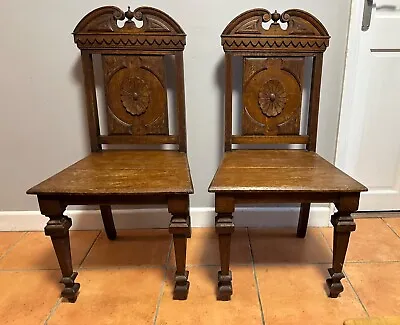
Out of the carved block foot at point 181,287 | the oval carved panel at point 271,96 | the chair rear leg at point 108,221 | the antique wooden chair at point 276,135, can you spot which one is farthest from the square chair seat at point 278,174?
the chair rear leg at point 108,221

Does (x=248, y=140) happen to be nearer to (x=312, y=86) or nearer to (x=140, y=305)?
(x=312, y=86)

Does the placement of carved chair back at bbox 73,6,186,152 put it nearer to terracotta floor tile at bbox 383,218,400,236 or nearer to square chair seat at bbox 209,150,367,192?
square chair seat at bbox 209,150,367,192

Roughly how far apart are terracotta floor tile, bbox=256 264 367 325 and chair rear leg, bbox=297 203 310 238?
0.22 meters

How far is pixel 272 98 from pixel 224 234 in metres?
0.61

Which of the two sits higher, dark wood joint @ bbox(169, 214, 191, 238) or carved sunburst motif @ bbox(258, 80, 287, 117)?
carved sunburst motif @ bbox(258, 80, 287, 117)

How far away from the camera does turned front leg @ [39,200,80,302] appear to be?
1146 millimetres

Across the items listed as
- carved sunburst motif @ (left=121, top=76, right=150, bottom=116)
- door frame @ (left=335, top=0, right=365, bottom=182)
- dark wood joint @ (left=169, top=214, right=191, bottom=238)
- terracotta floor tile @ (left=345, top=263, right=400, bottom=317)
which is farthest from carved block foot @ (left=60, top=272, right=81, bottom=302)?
door frame @ (left=335, top=0, right=365, bottom=182)

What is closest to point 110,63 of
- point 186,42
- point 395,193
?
point 186,42

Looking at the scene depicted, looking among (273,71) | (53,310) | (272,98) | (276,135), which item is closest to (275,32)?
(273,71)

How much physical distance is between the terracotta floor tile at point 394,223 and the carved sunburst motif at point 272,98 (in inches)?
35.3

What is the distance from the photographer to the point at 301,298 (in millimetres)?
1271

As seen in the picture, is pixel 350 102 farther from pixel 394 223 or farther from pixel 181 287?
pixel 181 287

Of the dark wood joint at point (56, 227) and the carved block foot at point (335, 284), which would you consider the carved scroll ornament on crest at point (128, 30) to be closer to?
the dark wood joint at point (56, 227)

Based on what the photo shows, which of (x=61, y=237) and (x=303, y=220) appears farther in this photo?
(x=303, y=220)
